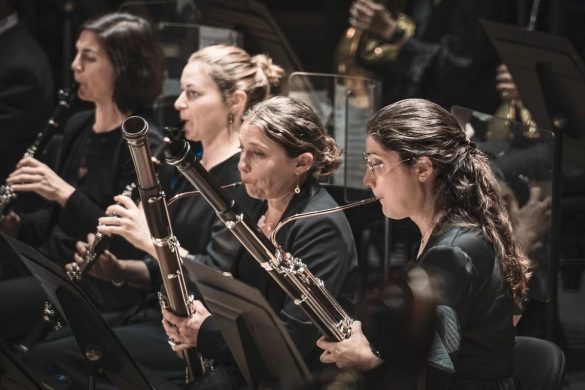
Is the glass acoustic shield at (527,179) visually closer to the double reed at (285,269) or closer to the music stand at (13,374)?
the double reed at (285,269)

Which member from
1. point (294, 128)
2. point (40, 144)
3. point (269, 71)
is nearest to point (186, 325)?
point (294, 128)

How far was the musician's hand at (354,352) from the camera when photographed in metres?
2.03

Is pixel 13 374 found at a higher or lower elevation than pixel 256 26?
lower

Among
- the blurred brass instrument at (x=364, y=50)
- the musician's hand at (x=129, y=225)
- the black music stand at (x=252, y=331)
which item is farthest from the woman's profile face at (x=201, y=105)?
the blurred brass instrument at (x=364, y=50)

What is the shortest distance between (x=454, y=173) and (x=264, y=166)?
1.98 feet

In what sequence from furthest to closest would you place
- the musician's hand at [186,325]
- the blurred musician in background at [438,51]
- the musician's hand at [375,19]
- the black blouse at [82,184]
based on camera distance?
the musician's hand at [375,19] < the blurred musician in background at [438,51] < the black blouse at [82,184] < the musician's hand at [186,325]

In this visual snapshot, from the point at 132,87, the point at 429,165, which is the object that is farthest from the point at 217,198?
the point at 132,87

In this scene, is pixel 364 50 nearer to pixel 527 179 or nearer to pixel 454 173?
pixel 527 179

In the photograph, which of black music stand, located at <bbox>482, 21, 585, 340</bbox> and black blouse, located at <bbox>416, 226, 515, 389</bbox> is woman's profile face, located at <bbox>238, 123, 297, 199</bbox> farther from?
black music stand, located at <bbox>482, 21, 585, 340</bbox>

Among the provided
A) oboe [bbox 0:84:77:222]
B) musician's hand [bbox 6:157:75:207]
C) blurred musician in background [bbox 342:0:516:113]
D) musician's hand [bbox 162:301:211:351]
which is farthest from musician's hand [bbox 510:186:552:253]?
oboe [bbox 0:84:77:222]

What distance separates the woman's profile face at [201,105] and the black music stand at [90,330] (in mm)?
860

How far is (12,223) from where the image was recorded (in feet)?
11.6

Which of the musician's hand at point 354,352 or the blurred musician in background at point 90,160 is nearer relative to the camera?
the musician's hand at point 354,352

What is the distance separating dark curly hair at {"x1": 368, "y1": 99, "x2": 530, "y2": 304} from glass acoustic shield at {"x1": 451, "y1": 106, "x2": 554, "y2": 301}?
0.72 m
